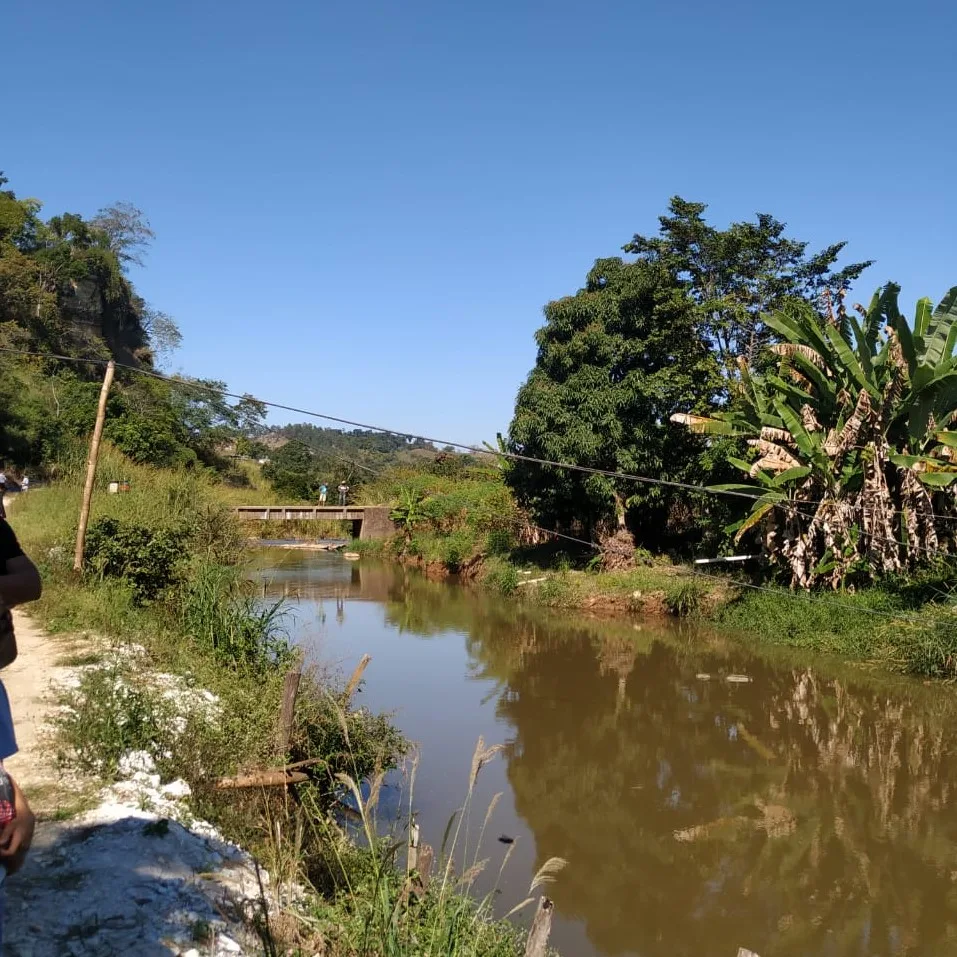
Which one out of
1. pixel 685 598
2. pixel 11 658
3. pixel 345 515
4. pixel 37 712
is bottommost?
pixel 37 712

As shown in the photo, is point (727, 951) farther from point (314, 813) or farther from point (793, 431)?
point (793, 431)

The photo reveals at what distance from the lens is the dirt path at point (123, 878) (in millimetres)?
3285

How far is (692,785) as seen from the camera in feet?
25.2

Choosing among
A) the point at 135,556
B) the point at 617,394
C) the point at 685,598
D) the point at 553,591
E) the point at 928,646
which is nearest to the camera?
the point at 135,556

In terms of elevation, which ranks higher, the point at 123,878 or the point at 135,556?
the point at 135,556

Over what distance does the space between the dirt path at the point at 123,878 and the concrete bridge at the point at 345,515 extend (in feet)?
71.8

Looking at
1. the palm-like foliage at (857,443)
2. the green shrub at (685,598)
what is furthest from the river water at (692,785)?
the palm-like foliage at (857,443)

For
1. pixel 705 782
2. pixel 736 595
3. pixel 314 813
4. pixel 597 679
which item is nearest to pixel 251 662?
pixel 314 813

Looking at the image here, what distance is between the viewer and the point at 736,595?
14391 mm

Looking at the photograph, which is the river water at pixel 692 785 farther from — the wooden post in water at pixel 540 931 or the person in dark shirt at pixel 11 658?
the person in dark shirt at pixel 11 658

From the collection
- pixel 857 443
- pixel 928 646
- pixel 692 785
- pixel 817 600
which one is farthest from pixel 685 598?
pixel 692 785

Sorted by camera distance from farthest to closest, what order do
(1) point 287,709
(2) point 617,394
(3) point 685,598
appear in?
(2) point 617,394
(3) point 685,598
(1) point 287,709

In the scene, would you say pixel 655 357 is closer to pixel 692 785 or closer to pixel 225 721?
pixel 692 785

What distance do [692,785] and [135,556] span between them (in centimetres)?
664
